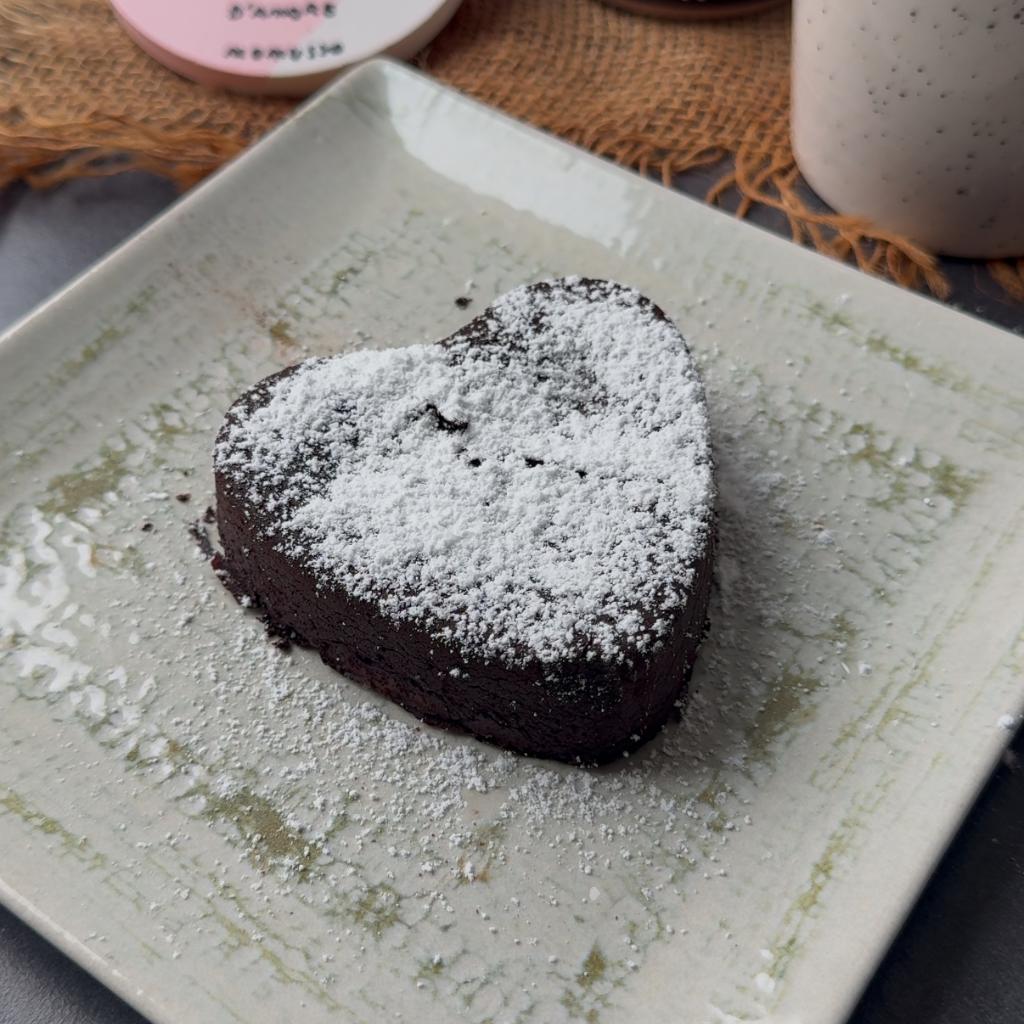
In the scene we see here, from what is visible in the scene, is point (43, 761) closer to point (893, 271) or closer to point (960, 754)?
point (960, 754)

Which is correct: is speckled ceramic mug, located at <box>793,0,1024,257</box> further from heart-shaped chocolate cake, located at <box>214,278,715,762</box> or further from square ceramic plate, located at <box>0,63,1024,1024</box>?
heart-shaped chocolate cake, located at <box>214,278,715,762</box>

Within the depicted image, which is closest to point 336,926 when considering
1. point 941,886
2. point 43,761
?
point 43,761

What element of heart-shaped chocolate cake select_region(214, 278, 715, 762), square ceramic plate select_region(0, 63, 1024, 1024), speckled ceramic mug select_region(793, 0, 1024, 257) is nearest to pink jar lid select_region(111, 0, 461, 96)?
square ceramic plate select_region(0, 63, 1024, 1024)

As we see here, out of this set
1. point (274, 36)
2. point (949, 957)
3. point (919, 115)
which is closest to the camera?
Answer: point (949, 957)

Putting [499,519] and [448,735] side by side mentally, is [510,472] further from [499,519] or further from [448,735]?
[448,735]

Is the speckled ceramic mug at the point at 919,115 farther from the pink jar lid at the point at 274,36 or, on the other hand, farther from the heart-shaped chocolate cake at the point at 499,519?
the pink jar lid at the point at 274,36

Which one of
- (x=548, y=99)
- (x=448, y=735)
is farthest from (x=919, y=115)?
(x=448, y=735)

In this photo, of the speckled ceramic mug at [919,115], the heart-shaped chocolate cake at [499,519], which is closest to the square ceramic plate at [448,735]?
the heart-shaped chocolate cake at [499,519]
